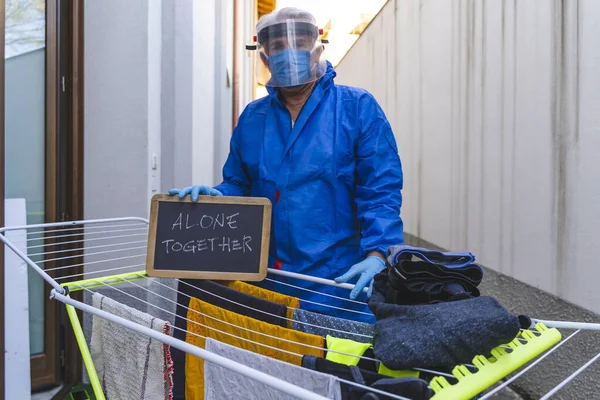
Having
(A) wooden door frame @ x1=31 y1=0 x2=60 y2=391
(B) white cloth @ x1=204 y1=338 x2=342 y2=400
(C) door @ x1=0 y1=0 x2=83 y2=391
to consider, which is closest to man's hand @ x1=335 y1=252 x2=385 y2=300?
(B) white cloth @ x1=204 y1=338 x2=342 y2=400

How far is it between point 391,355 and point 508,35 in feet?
9.61

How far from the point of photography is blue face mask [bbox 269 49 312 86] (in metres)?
2.05

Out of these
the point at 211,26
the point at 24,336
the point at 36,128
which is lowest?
the point at 24,336

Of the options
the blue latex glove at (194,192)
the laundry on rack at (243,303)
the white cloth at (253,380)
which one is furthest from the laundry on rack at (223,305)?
the blue latex glove at (194,192)

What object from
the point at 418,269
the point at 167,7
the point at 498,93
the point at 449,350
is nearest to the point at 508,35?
the point at 498,93

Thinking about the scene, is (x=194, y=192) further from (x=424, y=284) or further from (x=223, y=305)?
(x=424, y=284)

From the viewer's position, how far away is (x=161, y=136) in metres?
3.61

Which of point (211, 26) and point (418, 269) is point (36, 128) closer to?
point (418, 269)

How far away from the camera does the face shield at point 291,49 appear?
2064 millimetres

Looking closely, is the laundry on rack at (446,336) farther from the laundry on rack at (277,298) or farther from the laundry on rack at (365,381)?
the laundry on rack at (277,298)

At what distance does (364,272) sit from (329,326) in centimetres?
26

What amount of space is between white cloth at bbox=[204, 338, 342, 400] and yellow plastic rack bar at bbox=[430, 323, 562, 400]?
177mm

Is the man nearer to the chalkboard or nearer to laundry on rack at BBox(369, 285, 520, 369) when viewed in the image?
the chalkboard

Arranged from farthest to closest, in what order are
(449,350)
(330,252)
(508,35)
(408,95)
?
(408,95), (508,35), (330,252), (449,350)
